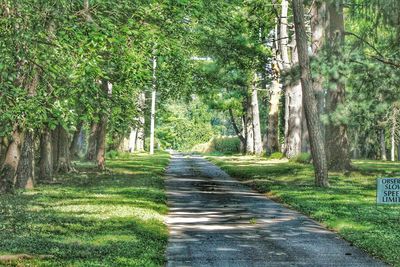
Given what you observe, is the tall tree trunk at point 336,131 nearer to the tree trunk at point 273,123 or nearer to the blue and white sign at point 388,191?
the blue and white sign at point 388,191

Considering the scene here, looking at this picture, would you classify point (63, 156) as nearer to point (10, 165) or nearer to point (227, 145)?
point (10, 165)

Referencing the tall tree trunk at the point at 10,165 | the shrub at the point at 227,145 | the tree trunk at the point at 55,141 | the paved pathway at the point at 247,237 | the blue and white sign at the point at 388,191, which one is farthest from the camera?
the shrub at the point at 227,145

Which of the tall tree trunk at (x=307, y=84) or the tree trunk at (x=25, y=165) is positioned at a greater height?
the tall tree trunk at (x=307, y=84)

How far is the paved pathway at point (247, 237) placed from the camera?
11938 millimetres

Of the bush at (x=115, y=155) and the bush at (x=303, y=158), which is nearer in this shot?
the bush at (x=303, y=158)

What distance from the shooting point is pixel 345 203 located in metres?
21.2

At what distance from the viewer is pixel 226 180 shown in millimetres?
33781

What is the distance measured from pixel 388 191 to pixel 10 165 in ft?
50.3

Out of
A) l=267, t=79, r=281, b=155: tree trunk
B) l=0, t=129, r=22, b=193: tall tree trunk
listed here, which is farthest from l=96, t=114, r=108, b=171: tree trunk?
l=267, t=79, r=281, b=155: tree trunk

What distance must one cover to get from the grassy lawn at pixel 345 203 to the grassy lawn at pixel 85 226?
4.29m

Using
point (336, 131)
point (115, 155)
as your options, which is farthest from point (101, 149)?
point (115, 155)

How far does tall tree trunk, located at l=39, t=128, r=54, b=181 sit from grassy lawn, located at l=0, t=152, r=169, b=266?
12.6 feet

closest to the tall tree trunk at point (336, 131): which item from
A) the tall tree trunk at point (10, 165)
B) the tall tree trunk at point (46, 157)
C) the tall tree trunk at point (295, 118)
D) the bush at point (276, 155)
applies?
the tall tree trunk at point (295, 118)

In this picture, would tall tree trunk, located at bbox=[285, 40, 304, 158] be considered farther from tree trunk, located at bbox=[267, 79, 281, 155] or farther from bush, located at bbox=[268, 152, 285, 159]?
tree trunk, located at bbox=[267, 79, 281, 155]
